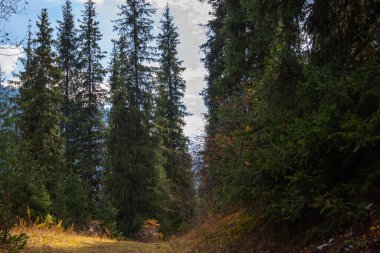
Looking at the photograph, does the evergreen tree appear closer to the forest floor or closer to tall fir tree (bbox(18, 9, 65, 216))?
tall fir tree (bbox(18, 9, 65, 216))

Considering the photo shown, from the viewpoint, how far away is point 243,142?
8086 millimetres

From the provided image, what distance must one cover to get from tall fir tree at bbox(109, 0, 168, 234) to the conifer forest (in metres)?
0.08

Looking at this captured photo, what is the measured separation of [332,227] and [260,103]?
9.66ft

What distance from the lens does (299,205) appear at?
215 inches

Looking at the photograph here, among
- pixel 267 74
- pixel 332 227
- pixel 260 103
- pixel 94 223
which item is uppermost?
pixel 267 74

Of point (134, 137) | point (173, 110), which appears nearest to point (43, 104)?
point (134, 137)

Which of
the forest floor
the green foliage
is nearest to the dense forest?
the forest floor

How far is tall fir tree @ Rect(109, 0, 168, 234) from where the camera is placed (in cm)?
2447

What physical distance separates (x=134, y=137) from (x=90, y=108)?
5574 mm

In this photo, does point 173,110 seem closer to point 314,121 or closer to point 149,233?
point 149,233

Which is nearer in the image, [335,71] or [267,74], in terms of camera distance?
[335,71]

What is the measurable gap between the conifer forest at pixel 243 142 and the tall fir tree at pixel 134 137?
81 millimetres

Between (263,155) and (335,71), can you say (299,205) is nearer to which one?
(263,155)

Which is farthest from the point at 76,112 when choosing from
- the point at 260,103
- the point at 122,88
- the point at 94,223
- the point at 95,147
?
the point at 260,103
